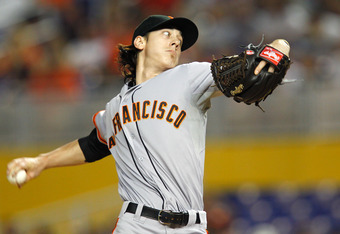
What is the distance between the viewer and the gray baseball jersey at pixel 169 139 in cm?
359

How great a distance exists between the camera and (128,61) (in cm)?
433

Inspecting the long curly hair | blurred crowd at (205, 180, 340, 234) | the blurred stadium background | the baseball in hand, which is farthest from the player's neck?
blurred crowd at (205, 180, 340, 234)

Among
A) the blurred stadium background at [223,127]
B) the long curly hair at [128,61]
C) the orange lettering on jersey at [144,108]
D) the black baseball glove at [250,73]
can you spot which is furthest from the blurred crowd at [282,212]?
the black baseball glove at [250,73]

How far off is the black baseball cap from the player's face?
38 mm

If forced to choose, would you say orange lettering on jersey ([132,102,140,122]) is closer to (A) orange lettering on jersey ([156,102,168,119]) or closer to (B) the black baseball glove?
(A) orange lettering on jersey ([156,102,168,119])

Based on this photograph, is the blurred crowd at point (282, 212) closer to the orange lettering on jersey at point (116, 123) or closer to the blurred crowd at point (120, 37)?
the blurred crowd at point (120, 37)

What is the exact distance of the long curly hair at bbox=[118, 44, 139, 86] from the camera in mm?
4250

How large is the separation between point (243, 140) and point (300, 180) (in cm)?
98

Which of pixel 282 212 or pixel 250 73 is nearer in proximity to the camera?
pixel 250 73

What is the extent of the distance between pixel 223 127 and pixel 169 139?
5298mm

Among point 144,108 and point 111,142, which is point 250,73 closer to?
point 144,108

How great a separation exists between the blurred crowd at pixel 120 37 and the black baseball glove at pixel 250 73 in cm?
553

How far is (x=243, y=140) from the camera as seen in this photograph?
884 centimetres

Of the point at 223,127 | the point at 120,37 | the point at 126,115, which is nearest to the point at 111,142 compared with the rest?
the point at 126,115
